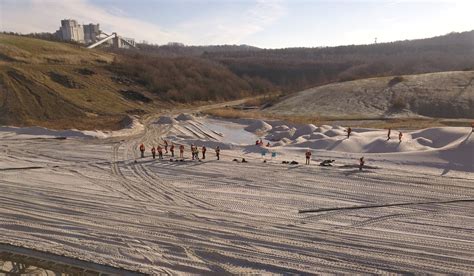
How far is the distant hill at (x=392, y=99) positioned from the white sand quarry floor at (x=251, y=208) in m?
13.9

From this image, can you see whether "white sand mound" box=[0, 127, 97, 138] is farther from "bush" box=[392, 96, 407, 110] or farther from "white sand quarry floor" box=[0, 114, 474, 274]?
"bush" box=[392, 96, 407, 110]

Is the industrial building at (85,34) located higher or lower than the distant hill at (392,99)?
higher

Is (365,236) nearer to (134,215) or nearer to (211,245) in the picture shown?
(211,245)

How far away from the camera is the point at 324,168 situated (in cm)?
1905

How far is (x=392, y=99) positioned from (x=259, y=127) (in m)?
16.5

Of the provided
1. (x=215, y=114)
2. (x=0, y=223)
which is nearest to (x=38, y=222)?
(x=0, y=223)

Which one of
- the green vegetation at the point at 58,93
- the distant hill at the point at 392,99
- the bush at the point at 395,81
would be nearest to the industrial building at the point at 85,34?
the green vegetation at the point at 58,93

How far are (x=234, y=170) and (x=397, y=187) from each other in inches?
318

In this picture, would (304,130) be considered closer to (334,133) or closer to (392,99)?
(334,133)

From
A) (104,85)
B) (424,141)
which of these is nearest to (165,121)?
(104,85)

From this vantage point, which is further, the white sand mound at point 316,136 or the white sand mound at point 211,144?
the white sand mound at point 316,136

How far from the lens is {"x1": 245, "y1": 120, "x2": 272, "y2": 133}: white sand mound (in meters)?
31.9

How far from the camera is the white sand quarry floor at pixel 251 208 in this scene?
424 inches

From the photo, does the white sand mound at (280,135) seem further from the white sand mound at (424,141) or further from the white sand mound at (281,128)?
the white sand mound at (424,141)
